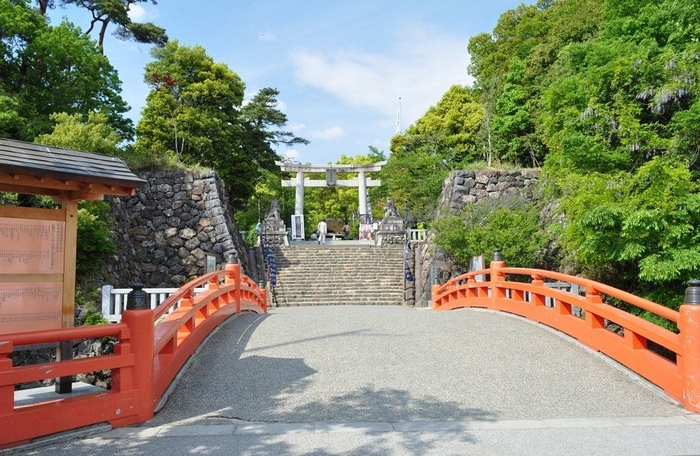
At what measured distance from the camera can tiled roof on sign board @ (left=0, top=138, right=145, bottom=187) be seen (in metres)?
4.12

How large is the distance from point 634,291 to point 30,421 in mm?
12931

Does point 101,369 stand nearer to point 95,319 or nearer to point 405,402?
point 405,402

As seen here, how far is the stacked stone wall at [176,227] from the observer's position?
1794cm

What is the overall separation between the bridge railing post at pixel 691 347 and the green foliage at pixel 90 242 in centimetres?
1350

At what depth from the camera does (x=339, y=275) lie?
2098cm

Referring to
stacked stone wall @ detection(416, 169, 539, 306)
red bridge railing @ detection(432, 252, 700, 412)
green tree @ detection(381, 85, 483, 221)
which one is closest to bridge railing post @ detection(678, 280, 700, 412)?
red bridge railing @ detection(432, 252, 700, 412)

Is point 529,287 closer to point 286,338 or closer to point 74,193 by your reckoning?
point 286,338

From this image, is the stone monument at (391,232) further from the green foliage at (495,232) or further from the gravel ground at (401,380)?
the gravel ground at (401,380)

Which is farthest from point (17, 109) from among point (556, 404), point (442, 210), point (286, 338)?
point (556, 404)

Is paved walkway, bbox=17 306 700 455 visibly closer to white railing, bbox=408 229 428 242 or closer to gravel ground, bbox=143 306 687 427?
gravel ground, bbox=143 306 687 427

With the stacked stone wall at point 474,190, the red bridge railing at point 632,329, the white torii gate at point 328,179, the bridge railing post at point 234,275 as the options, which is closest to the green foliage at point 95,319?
the bridge railing post at point 234,275

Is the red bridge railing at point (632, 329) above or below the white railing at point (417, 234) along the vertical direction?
below

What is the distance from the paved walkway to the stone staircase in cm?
1167

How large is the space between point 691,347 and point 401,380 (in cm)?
267
